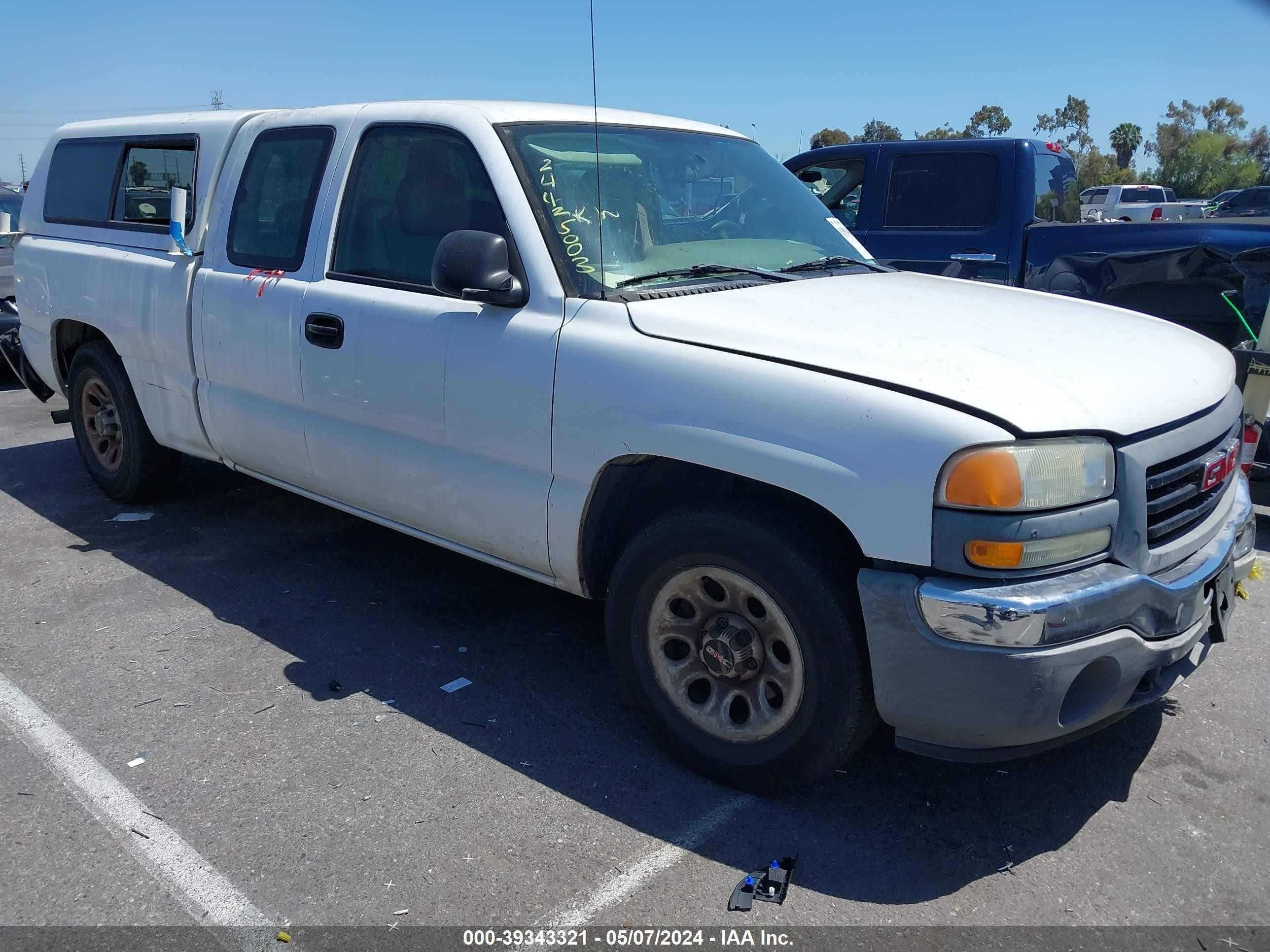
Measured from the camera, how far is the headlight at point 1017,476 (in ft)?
8.22

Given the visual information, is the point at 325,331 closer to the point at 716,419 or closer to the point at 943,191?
the point at 716,419

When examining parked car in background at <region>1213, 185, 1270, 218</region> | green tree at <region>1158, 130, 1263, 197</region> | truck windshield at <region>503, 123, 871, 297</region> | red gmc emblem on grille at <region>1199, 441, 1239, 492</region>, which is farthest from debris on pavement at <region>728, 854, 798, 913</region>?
green tree at <region>1158, 130, 1263, 197</region>

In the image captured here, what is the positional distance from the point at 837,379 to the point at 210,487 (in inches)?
190

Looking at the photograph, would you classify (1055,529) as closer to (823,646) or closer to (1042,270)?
(823,646)

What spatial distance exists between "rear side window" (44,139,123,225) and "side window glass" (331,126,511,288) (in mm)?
2271

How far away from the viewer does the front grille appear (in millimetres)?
2799

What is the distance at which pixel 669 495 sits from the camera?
3527mm

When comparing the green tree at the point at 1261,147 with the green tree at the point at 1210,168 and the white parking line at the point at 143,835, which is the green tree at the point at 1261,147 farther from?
the white parking line at the point at 143,835

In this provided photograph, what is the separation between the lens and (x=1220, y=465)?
315cm

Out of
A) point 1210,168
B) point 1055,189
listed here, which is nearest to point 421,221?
point 1055,189

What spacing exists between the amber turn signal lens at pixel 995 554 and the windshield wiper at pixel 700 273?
4.72 feet

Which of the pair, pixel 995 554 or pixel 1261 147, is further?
pixel 1261 147

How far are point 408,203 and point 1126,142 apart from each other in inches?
3048

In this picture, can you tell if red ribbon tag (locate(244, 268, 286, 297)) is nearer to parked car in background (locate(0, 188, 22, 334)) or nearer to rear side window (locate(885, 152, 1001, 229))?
rear side window (locate(885, 152, 1001, 229))
